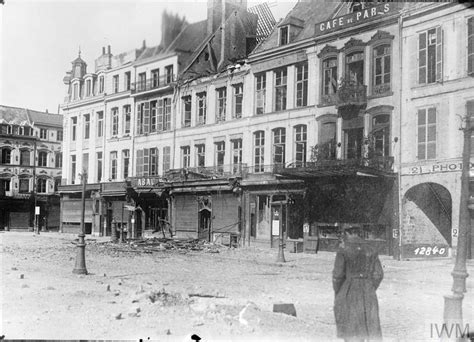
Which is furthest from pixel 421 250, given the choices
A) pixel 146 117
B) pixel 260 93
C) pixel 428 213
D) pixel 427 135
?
pixel 146 117

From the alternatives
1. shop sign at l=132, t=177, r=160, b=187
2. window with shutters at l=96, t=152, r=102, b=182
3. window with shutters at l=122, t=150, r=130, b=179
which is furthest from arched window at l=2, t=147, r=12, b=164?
shop sign at l=132, t=177, r=160, b=187

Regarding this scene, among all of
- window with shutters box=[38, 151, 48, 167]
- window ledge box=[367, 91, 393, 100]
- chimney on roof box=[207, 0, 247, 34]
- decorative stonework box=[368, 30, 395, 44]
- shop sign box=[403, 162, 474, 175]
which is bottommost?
shop sign box=[403, 162, 474, 175]

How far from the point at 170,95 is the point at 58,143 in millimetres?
26312

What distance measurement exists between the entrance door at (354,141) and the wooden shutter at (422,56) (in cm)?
322

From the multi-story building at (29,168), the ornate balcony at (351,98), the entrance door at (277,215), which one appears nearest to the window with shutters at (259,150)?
the entrance door at (277,215)

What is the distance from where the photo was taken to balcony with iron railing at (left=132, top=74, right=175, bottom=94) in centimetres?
3296

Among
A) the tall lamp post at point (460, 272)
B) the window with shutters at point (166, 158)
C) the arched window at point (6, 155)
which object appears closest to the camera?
the tall lamp post at point (460, 272)

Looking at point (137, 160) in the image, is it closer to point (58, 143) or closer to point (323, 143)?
point (323, 143)

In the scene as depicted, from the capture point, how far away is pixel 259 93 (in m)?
28.6

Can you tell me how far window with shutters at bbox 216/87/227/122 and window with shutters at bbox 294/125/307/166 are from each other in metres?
5.67

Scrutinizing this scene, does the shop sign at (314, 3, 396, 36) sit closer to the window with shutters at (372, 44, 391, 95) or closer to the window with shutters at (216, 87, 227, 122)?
the window with shutters at (372, 44, 391, 95)

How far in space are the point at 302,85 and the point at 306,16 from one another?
12.9 feet

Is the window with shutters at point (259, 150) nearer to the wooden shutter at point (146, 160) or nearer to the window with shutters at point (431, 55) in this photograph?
the wooden shutter at point (146, 160)

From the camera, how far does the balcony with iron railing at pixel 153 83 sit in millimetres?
32959
